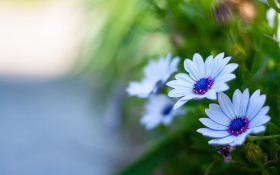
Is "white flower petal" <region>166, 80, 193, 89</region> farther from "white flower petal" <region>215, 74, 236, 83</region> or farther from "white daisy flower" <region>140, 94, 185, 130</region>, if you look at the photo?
"white daisy flower" <region>140, 94, 185, 130</region>

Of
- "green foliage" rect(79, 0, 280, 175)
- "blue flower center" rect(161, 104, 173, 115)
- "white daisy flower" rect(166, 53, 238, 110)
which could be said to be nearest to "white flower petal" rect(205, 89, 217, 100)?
"white daisy flower" rect(166, 53, 238, 110)

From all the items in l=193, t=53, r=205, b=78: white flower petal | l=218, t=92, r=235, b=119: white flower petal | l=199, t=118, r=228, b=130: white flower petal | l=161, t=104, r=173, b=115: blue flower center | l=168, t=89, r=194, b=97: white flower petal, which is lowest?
l=199, t=118, r=228, b=130: white flower petal

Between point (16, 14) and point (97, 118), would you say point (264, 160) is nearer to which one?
point (97, 118)

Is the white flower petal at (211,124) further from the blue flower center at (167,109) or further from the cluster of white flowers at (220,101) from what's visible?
the blue flower center at (167,109)

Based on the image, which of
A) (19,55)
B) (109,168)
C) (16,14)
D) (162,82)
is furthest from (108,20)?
(16,14)

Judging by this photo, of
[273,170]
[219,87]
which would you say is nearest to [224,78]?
[219,87]

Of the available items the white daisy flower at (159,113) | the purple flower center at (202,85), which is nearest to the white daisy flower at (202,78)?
the purple flower center at (202,85)

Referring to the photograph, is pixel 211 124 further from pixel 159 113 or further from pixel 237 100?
pixel 159 113
